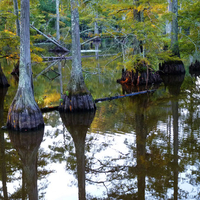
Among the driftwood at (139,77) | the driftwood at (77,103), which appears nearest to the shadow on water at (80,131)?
the driftwood at (77,103)

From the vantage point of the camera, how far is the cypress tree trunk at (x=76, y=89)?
8.37 meters

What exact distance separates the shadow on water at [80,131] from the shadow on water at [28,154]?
27.9 inches

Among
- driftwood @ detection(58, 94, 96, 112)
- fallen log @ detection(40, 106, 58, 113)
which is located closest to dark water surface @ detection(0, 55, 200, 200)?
fallen log @ detection(40, 106, 58, 113)

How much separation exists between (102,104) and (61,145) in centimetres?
362

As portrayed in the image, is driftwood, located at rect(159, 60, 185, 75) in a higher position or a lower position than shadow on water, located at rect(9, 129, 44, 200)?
higher

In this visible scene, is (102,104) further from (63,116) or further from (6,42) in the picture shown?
(6,42)

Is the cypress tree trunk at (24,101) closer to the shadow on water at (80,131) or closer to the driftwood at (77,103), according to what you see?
the shadow on water at (80,131)

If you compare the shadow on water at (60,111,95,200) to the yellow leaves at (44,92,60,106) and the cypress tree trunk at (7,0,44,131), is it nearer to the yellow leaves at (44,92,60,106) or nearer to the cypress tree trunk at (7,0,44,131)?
the cypress tree trunk at (7,0,44,131)

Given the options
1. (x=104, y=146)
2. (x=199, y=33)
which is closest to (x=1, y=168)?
(x=104, y=146)

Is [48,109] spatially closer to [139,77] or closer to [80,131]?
[80,131]

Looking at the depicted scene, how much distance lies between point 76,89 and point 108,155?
3.06m

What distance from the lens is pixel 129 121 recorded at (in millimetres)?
7781

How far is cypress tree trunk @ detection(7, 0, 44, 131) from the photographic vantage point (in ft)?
22.4

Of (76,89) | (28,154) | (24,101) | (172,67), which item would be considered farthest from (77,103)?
(172,67)
